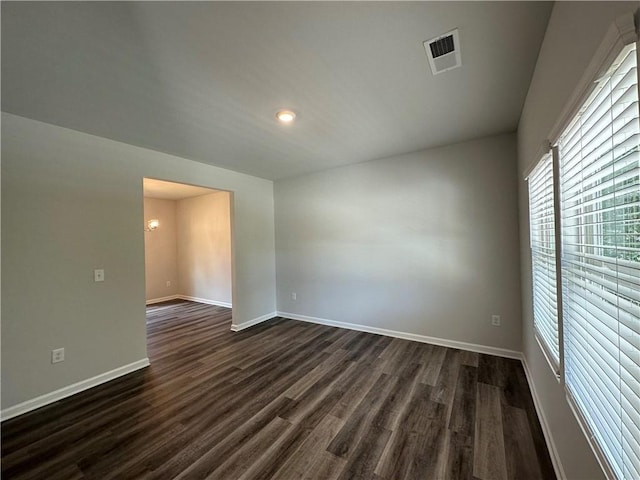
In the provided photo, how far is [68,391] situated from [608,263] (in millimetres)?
3930

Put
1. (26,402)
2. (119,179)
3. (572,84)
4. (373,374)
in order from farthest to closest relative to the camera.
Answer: (119,179) < (373,374) < (26,402) < (572,84)

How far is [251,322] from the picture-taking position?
429 cm

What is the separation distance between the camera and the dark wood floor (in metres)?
1.58

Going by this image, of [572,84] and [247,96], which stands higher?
[247,96]

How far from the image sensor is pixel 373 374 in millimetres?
2621

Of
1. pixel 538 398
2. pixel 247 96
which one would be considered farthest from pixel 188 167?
pixel 538 398

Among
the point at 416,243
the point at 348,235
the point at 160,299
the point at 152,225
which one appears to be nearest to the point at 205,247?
the point at 152,225

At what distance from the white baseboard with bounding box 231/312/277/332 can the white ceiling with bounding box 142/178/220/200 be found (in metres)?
2.66

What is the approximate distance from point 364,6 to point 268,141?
6.00ft

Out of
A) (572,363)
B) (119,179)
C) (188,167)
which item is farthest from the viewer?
(188,167)

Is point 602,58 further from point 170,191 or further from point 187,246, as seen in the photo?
point 187,246

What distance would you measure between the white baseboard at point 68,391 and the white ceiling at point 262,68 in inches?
97.2

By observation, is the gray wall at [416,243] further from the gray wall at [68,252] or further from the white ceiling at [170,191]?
the gray wall at [68,252]

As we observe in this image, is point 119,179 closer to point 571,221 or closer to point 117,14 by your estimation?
point 117,14
